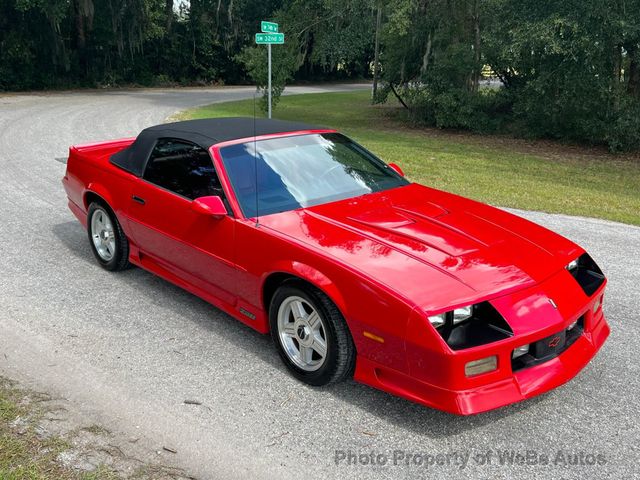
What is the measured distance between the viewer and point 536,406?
3594 mm

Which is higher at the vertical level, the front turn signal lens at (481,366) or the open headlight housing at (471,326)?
the open headlight housing at (471,326)

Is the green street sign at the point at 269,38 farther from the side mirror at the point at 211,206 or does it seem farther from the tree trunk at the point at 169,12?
the tree trunk at the point at 169,12

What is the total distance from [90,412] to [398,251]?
1990mm

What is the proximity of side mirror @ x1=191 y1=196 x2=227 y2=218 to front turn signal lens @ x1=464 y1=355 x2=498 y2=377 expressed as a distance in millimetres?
1947

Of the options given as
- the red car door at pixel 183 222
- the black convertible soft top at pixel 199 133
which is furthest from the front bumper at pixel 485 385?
the black convertible soft top at pixel 199 133

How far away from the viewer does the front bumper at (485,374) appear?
10.2 ft

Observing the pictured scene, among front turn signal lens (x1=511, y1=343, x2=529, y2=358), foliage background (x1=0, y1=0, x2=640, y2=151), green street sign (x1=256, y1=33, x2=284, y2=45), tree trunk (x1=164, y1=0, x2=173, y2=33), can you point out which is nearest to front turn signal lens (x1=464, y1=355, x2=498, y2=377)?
front turn signal lens (x1=511, y1=343, x2=529, y2=358)

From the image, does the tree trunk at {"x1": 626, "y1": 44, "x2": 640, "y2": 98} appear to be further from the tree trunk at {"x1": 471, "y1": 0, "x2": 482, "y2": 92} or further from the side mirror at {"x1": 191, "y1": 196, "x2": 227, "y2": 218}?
the side mirror at {"x1": 191, "y1": 196, "x2": 227, "y2": 218}

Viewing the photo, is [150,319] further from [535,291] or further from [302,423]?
[535,291]

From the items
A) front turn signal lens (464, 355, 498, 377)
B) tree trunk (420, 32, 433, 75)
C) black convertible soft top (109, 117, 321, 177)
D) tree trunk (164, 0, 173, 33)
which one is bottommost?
front turn signal lens (464, 355, 498, 377)

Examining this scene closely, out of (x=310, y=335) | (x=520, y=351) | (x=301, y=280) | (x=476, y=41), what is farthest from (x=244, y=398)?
(x=476, y=41)

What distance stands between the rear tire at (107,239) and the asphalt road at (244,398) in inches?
5.7

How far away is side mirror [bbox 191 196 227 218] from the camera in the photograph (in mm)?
4168

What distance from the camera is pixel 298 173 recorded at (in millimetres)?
4539
